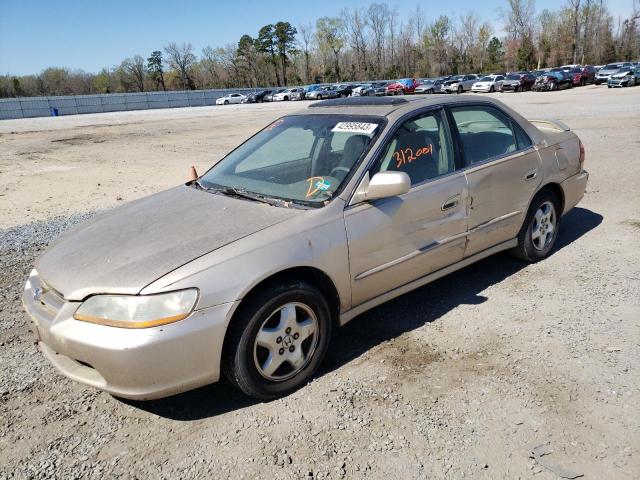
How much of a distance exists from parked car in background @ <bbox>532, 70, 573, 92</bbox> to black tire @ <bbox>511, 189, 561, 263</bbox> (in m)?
42.3

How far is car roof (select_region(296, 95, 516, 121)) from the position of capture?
12.4 ft

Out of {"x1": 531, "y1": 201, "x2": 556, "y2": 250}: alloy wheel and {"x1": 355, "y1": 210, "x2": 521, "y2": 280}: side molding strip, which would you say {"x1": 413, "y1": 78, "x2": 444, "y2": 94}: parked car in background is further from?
{"x1": 355, "y1": 210, "x2": 521, "y2": 280}: side molding strip

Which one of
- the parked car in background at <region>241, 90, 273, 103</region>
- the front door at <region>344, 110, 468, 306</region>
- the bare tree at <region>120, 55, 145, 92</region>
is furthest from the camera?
the bare tree at <region>120, 55, 145, 92</region>

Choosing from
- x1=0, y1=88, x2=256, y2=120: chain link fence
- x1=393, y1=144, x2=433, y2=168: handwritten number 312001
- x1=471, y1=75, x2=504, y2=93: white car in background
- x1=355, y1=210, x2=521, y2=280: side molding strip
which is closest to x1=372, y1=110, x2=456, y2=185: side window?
x1=393, y1=144, x2=433, y2=168: handwritten number 312001

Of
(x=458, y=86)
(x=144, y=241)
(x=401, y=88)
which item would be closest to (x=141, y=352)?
(x=144, y=241)

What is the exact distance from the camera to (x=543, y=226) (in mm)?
4844

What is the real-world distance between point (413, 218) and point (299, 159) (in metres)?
1.06

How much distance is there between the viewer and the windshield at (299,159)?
11.3 ft

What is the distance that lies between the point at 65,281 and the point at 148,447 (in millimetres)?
996

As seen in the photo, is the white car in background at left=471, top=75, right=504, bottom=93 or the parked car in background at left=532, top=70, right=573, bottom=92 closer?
the parked car in background at left=532, top=70, right=573, bottom=92

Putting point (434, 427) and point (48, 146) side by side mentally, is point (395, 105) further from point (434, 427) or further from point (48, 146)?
point (48, 146)

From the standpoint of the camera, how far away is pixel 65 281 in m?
2.81

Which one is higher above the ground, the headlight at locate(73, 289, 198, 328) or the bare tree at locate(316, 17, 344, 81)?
the bare tree at locate(316, 17, 344, 81)

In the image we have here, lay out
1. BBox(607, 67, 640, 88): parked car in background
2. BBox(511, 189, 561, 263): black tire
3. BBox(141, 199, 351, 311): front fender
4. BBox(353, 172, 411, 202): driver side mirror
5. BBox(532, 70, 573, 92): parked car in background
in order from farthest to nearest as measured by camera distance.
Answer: BBox(532, 70, 573, 92): parked car in background → BBox(607, 67, 640, 88): parked car in background → BBox(511, 189, 561, 263): black tire → BBox(353, 172, 411, 202): driver side mirror → BBox(141, 199, 351, 311): front fender
